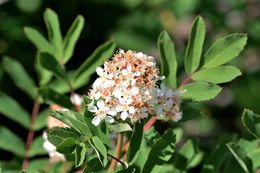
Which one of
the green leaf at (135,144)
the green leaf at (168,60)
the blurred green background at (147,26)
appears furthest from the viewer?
the blurred green background at (147,26)

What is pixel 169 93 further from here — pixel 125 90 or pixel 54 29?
pixel 54 29

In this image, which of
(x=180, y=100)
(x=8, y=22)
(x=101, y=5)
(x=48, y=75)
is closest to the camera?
(x=180, y=100)

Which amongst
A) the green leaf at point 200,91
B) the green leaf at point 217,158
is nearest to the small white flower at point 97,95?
the green leaf at point 200,91

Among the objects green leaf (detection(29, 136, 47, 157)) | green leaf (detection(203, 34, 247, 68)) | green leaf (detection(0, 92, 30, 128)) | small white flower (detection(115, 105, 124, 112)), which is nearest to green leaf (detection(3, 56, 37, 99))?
green leaf (detection(0, 92, 30, 128))

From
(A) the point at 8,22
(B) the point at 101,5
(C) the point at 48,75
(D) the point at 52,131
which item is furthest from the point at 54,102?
(B) the point at 101,5

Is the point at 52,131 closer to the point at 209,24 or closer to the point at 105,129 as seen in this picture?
the point at 105,129

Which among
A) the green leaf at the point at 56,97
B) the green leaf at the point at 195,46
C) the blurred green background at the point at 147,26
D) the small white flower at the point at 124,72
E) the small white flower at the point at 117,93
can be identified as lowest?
the small white flower at the point at 117,93

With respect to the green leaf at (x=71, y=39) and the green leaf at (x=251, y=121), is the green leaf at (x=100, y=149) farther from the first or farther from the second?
the green leaf at (x=71, y=39)

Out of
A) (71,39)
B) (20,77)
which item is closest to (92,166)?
(71,39)
